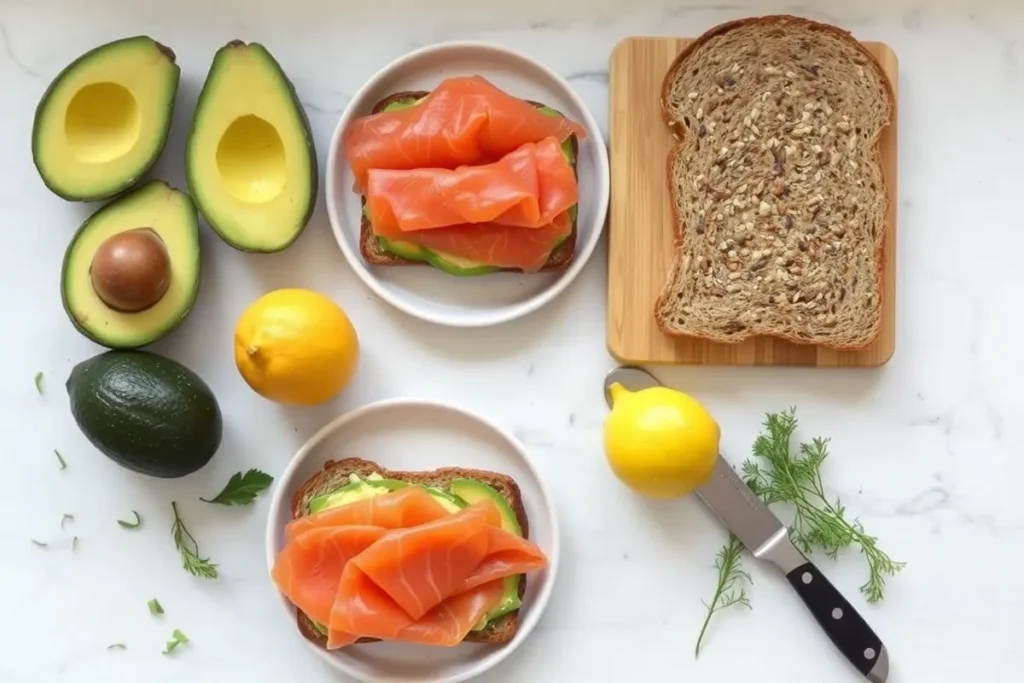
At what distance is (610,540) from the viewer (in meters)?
1.48

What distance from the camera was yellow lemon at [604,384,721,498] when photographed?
130 cm

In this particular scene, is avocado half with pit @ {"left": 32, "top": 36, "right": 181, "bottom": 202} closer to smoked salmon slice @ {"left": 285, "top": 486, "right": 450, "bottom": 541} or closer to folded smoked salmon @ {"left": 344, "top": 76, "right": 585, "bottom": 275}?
folded smoked salmon @ {"left": 344, "top": 76, "right": 585, "bottom": 275}

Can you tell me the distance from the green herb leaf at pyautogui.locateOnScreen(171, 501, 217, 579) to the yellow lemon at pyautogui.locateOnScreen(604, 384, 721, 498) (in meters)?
0.61

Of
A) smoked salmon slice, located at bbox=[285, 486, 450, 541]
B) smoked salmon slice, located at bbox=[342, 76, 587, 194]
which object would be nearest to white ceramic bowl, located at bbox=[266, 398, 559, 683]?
smoked salmon slice, located at bbox=[285, 486, 450, 541]

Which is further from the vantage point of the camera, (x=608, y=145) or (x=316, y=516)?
(x=608, y=145)

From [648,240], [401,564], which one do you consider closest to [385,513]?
[401,564]

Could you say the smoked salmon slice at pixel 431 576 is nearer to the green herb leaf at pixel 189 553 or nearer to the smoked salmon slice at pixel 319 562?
the smoked salmon slice at pixel 319 562

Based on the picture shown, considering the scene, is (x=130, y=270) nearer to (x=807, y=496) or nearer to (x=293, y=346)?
(x=293, y=346)

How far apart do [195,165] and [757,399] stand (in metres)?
0.88

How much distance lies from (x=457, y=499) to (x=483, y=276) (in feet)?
1.10

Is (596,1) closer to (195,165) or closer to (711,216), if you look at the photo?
(711,216)

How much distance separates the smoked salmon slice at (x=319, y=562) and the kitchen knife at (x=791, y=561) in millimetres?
493

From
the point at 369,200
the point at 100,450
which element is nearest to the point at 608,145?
the point at 369,200

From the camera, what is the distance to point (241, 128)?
55.0 inches
